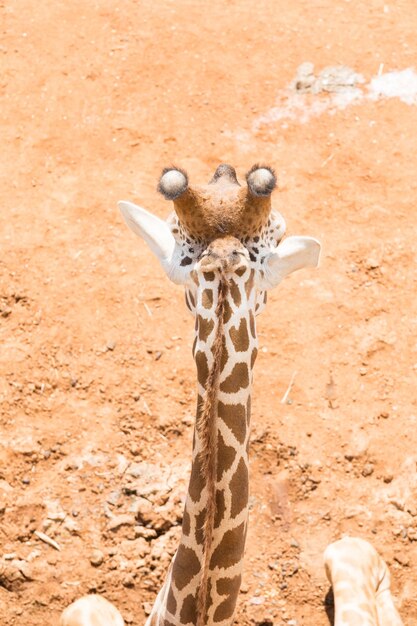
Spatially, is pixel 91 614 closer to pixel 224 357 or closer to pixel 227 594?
pixel 227 594

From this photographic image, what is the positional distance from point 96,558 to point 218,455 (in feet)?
7.34

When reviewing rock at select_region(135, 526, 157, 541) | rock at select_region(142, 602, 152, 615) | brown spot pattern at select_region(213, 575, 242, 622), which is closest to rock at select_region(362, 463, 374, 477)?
rock at select_region(135, 526, 157, 541)

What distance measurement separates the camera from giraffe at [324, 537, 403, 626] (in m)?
5.04

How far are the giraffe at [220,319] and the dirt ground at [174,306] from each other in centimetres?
174

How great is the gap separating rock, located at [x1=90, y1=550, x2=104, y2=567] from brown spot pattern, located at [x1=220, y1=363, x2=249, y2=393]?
240cm

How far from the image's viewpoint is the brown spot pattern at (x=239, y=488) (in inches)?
148

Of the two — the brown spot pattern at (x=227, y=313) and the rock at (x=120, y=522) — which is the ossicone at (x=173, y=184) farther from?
the rock at (x=120, y=522)

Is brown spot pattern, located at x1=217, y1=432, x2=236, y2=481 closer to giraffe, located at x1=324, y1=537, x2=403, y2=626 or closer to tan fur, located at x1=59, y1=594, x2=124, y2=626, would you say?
giraffe, located at x1=324, y1=537, x2=403, y2=626

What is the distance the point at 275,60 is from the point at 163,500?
172 inches

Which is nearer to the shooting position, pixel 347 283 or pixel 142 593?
pixel 142 593

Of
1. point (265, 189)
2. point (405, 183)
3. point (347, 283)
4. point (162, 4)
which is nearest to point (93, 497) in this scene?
point (347, 283)

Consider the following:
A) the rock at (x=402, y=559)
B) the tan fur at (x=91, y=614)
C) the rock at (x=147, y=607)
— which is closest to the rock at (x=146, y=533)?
the rock at (x=147, y=607)

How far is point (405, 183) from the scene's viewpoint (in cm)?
754

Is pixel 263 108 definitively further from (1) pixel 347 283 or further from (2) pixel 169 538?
(2) pixel 169 538
